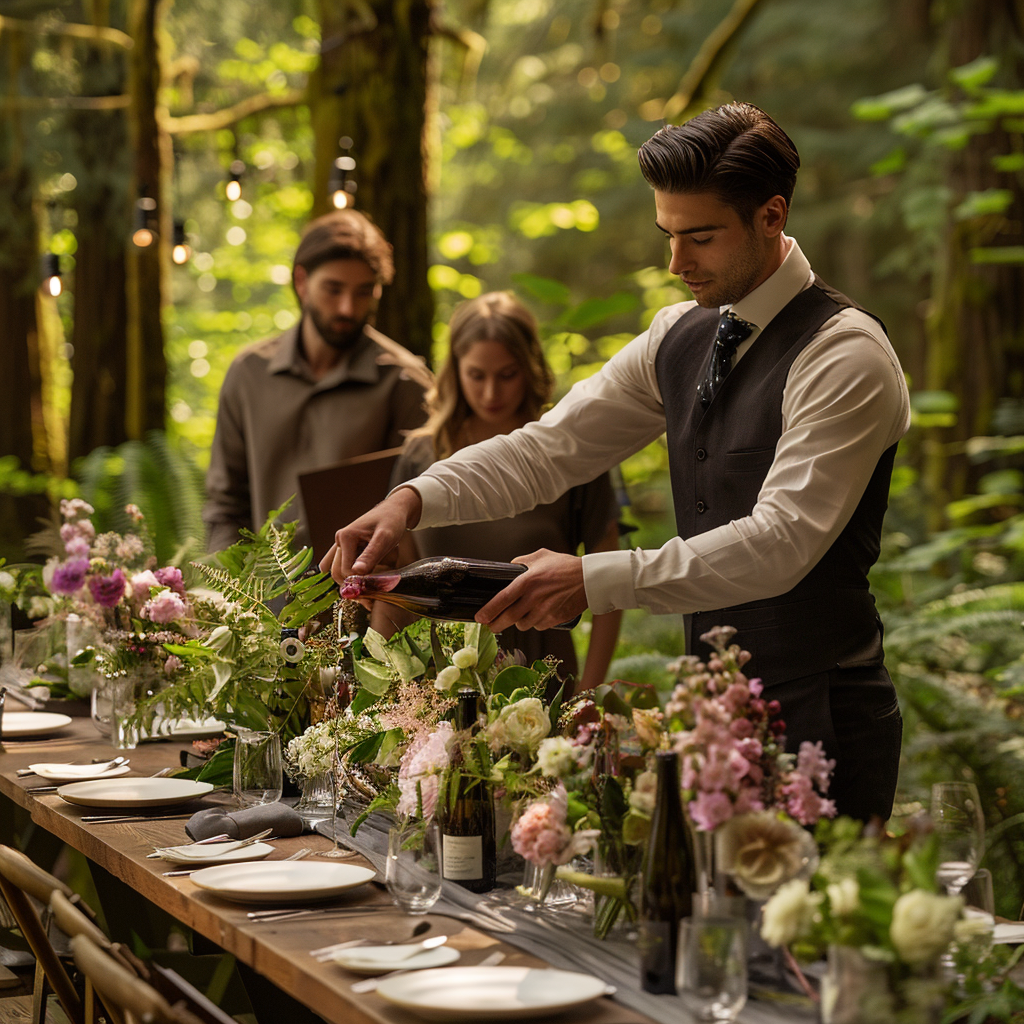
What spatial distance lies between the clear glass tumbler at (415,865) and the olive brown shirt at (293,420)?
2.10 metres

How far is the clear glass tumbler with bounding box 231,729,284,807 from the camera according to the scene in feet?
7.34

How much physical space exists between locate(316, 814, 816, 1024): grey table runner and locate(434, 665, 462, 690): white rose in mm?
279

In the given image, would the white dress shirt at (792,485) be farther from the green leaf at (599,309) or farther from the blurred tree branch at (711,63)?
the blurred tree branch at (711,63)

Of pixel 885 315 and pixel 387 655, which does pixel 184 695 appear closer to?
pixel 387 655

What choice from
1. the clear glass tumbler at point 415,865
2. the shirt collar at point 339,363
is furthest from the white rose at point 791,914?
the shirt collar at point 339,363

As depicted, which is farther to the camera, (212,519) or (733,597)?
(212,519)

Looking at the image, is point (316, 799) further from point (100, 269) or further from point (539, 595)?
point (100, 269)

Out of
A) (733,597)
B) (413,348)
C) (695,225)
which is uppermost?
(413,348)

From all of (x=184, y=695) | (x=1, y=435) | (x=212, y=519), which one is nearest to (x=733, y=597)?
(x=184, y=695)

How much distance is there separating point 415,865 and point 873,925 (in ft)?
2.10

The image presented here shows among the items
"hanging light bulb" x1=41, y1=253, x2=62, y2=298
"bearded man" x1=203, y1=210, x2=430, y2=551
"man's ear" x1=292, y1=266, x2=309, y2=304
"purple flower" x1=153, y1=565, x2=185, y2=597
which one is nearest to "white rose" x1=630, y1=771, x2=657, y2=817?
"purple flower" x1=153, y1=565, x2=185, y2=597

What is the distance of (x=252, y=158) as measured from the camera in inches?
438

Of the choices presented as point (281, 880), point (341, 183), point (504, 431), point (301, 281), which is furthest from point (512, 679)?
point (341, 183)

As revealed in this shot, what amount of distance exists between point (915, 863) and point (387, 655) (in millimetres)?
1078
